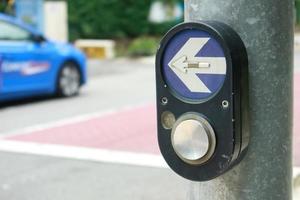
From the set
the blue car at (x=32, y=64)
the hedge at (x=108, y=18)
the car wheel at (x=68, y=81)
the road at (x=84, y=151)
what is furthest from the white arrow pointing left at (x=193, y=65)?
the hedge at (x=108, y=18)

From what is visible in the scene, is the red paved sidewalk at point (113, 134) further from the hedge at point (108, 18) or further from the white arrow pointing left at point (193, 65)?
the hedge at point (108, 18)

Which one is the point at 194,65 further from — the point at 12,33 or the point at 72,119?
the point at 12,33

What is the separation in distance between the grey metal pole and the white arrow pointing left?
0.11 m

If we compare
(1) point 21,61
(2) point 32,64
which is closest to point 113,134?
(1) point 21,61

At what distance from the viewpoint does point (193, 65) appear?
2.22m

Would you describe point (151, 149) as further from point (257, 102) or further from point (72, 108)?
point (257, 102)

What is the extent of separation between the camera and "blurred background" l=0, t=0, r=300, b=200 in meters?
6.05

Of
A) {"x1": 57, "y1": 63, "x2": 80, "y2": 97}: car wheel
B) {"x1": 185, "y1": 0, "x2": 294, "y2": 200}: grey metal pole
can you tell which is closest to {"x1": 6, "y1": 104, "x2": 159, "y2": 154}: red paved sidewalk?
{"x1": 57, "y1": 63, "x2": 80, "y2": 97}: car wheel

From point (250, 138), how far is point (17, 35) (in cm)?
950

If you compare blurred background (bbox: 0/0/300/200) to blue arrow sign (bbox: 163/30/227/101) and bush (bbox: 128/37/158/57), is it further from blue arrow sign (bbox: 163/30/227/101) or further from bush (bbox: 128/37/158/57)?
blue arrow sign (bbox: 163/30/227/101)

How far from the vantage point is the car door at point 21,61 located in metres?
10.8

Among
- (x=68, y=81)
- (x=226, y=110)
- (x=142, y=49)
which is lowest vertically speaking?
(x=68, y=81)

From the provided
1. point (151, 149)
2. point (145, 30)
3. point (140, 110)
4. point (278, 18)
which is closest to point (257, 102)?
point (278, 18)

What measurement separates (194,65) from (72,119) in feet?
24.9
